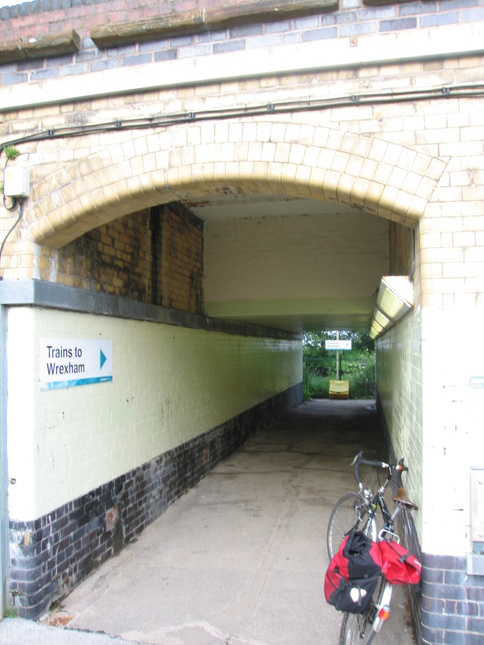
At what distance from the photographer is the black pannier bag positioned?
2830 millimetres

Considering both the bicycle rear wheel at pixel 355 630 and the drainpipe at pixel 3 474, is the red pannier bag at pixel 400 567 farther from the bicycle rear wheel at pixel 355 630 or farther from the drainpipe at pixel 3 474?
the drainpipe at pixel 3 474

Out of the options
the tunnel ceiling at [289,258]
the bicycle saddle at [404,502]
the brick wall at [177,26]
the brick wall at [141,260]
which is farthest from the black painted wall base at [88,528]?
the brick wall at [177,26]

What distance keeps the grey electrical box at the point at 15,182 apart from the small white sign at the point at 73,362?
1.20 m

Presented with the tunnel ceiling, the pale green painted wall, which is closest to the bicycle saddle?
the pale green painted wall

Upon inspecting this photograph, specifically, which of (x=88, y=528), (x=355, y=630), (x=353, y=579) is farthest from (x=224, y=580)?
(x=353, y=579)

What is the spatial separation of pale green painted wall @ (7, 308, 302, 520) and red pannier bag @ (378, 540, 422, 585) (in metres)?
2.51

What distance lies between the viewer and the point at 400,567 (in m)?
2.99

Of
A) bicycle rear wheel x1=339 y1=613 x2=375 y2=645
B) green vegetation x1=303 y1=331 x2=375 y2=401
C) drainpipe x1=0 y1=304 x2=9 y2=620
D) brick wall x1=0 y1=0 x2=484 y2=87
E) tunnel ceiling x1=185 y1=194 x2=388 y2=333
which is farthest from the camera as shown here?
green vegetation x1=303 y1=331 x2=375 y2=401

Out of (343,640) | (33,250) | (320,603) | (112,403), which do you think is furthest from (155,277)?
(343,640)

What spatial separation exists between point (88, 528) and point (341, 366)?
22.2 metres

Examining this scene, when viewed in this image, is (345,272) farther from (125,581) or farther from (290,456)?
(125,581)

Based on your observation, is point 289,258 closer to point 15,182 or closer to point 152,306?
point 152,306

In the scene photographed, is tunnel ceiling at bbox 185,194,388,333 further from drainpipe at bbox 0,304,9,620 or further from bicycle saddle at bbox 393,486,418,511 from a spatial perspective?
bicycle saddle at bbox 393,486,418,511

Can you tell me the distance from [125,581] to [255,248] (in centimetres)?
516
